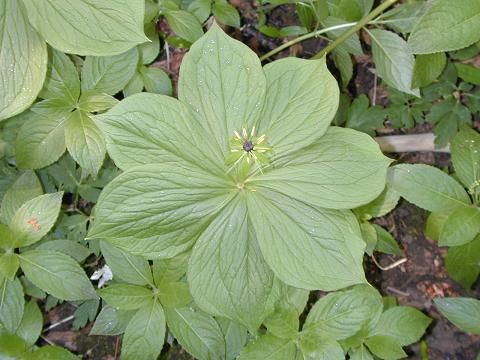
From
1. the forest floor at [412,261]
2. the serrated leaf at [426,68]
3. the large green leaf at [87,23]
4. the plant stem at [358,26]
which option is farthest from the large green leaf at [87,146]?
the serrated leaf at [426,68]

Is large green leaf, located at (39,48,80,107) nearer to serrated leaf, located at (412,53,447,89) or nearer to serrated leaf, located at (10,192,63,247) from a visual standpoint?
serrated leaf, located at (10,192,63,247)

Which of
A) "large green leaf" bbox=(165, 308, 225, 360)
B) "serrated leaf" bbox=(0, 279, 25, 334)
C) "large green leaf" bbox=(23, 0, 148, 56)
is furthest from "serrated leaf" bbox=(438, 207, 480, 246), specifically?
"serrated leaf" bbox=(0, 279, 25, 334)

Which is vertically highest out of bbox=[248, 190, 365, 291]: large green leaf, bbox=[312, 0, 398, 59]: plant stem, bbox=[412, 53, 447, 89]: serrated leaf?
bbox=[312, 0, 398, 59]: plant stem

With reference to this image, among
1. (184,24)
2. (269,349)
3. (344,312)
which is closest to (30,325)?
(269,349)

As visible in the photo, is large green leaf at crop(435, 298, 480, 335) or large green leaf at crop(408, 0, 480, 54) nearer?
large green leaf at crop(408, 0, 480, 54)

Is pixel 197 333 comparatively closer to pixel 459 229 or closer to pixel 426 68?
pixel 459 229

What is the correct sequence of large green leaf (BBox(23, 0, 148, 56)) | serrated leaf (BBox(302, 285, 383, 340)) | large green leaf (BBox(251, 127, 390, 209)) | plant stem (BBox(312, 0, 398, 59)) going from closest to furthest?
large green leaf (BBox(23, 0, 148, 56)), large green leaf (BBox(251, 127, 390, 209)), serrated leaf (BBox(302, 285, 383, 340)), plant stem (BBox(312, 0, 398, 59))

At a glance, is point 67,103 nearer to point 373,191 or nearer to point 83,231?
point 83,231
